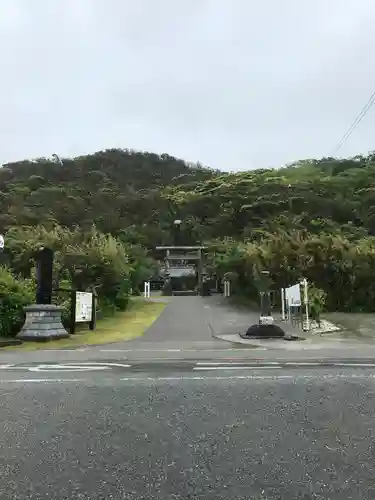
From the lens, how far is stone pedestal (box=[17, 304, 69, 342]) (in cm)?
1605

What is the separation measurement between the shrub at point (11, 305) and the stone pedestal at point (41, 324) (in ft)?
2.69

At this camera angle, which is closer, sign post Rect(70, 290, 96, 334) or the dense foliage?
sign post Rect(70, 290, 96, 334)

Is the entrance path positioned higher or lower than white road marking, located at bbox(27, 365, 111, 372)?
higher

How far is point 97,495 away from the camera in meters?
3.37

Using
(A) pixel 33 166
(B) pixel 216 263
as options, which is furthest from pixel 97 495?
(A) pixel 33 166

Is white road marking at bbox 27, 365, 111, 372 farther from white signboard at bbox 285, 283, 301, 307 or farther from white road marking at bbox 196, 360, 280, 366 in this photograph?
white signboard at bbox 285, 283, 301, 307

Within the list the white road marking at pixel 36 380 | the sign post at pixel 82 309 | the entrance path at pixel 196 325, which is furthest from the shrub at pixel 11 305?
the white road marking at pixel 36 380

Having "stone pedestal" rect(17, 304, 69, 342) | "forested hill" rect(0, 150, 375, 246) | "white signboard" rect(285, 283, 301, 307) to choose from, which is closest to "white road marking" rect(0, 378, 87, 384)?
"stone pedestal" rect(17, 304, 69, 342)

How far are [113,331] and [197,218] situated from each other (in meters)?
30.4

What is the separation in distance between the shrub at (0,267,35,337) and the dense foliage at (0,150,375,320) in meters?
7.47

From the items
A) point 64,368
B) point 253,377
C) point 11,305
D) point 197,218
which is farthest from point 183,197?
point 253,377

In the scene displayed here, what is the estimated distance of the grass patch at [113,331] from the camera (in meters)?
15.3

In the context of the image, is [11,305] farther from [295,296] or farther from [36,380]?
[36,380]

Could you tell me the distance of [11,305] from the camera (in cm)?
1717
